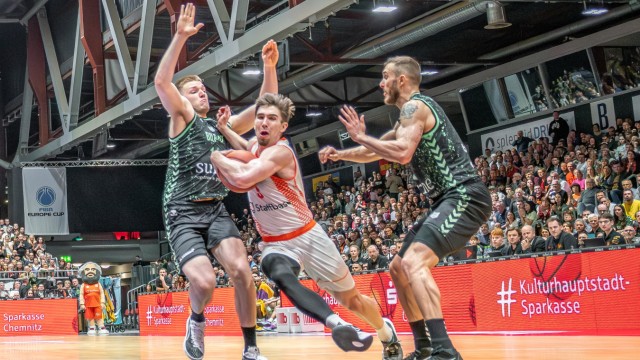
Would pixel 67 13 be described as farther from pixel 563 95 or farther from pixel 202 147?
pixel 202 147

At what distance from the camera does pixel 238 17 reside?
21422mm

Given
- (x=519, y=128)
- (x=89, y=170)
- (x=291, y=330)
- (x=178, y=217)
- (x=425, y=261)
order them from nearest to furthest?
(x=425, y=261) → (x=178, y=217) → (x=291, y=330) → (x=519, y=128) → (x=89, y=170)

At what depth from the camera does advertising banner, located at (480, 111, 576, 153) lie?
27000 millimetres

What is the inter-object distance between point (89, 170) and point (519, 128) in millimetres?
19900

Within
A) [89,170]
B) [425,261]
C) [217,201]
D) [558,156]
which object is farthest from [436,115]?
[89,170]

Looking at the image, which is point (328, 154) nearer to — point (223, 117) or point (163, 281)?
point (223, 117)

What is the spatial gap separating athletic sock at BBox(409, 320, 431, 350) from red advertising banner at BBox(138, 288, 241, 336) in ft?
40.0

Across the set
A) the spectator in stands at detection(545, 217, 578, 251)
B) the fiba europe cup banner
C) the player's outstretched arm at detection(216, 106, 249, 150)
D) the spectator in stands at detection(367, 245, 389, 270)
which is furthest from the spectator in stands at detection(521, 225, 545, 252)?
the fiba europe cup banner

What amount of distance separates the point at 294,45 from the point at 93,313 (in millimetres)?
9876

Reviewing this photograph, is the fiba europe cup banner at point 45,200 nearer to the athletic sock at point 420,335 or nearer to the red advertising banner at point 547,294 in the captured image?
the red advertising banner at point 547,294

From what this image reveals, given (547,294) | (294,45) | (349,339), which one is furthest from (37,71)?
(349,339)

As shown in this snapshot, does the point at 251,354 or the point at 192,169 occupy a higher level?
the point at 192,169

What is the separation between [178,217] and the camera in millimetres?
8242

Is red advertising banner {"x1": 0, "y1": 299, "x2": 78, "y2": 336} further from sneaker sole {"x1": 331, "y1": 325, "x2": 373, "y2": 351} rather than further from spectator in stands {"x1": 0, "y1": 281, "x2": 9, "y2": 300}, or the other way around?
sneaker sole {"x1": 331, "y1": 325, "x2": 373, "y2": 351}
